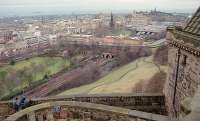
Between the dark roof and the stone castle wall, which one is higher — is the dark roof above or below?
above

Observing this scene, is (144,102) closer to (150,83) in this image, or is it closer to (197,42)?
(197,42)

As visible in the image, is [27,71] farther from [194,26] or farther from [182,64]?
[194,26]

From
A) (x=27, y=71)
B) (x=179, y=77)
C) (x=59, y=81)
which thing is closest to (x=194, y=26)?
(x=179, y=77)

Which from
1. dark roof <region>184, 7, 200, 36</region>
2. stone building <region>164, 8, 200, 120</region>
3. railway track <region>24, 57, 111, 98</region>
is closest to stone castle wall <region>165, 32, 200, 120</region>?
stone building <region>164, 8, 200, 120</region>

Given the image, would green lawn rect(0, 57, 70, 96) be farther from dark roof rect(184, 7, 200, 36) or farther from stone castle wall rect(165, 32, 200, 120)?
dark roof rect(184, 7, 200, 36)

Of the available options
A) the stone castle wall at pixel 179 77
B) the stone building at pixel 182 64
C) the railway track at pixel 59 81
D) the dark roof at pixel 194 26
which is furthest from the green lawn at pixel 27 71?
the dark roof at pixel 194 26

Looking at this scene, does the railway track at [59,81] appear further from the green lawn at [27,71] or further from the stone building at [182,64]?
the stone building at [182,64]
